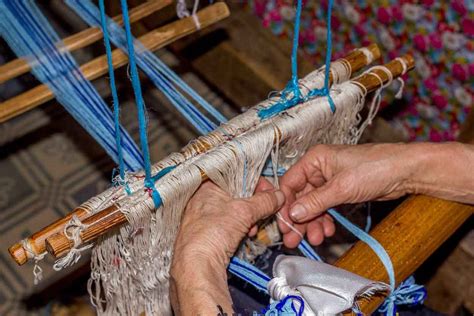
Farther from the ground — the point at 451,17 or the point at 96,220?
the point at 96,220

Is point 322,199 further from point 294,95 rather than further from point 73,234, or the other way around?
point 73,234

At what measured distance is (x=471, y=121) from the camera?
1.85 m

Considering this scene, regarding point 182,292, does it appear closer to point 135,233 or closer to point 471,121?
point 135,233

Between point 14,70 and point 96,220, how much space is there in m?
0.65

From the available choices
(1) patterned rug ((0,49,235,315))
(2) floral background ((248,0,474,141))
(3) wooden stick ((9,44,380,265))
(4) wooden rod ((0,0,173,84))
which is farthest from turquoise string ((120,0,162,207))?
(2) floral background ((248,0,474,141))

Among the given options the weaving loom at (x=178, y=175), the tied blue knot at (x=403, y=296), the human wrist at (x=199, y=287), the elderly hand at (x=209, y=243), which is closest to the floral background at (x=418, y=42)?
the weaving loom at (x=178, y=175)

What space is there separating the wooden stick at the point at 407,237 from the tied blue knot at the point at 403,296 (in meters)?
0.04

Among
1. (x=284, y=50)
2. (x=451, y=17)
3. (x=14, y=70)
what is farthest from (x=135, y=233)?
(x=451, y=17)

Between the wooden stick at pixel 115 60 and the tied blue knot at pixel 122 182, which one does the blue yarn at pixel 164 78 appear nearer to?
the wooden stick at pixel 115 60

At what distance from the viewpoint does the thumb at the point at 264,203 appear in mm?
1187

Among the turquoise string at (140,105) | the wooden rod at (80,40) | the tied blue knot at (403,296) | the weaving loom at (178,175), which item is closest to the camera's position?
the turquoise string at (140,105)

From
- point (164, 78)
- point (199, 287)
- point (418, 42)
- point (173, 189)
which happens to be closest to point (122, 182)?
point (173, 189)

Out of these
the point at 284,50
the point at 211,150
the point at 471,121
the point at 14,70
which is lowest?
the point at 471,121

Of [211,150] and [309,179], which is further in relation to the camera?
[309,179]
